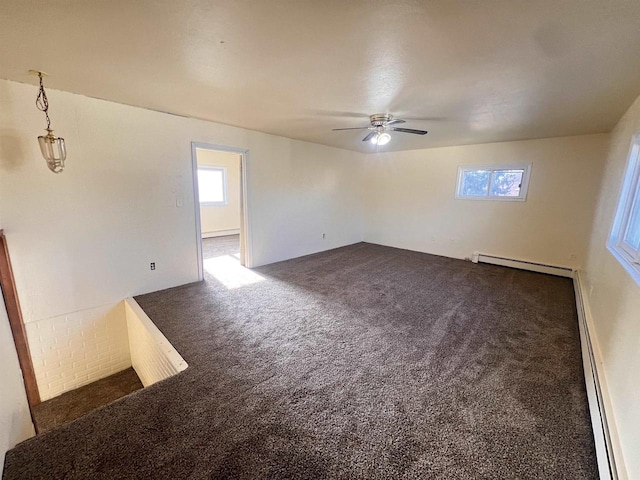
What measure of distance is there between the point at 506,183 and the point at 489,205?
0.45 meters

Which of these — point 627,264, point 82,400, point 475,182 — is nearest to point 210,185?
point 82,400

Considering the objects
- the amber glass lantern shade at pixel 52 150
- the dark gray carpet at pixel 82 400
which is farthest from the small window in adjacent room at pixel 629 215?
the dark gray carpet at pixel 82 400

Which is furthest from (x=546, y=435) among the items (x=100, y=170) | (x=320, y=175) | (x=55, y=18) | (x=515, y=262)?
(x=320, y=175)

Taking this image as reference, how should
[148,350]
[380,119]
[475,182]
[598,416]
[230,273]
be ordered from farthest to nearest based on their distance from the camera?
[475,182] < [230,273] < [380,119] < [148,350] < [598,416]

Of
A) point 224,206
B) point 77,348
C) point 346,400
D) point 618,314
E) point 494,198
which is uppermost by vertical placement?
point 494,198

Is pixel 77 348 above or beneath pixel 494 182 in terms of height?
beneath

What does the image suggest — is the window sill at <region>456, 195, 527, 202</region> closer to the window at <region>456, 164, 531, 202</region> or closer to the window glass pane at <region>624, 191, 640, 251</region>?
the window at <region>456, 164, 531, 202</region>

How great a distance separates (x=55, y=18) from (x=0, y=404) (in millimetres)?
2207

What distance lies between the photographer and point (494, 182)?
4801 mm

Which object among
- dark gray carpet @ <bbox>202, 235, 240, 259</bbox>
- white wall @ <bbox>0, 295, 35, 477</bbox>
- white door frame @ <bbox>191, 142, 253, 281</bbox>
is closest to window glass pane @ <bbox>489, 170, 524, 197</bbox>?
white door frame @ <bbox>191, 142, 253, 281</bbox>

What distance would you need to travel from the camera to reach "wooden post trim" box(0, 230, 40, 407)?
7.68 feet

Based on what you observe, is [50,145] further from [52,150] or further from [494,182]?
[494,182]

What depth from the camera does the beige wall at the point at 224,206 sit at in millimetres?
6828

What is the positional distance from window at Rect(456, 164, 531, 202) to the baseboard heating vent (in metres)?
1.07
